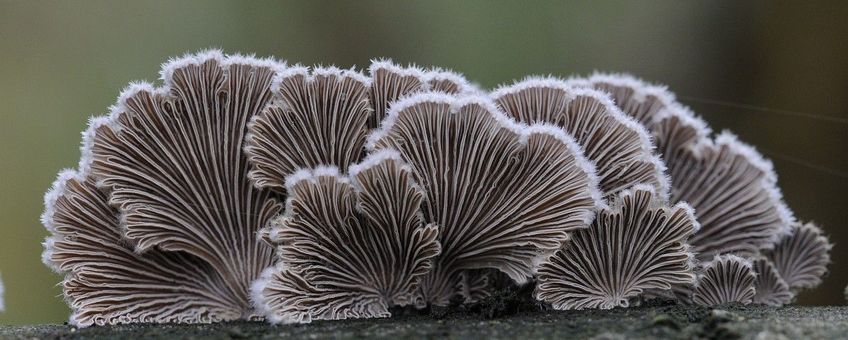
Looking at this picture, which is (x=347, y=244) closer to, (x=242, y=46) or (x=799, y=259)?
(x=799, y=259)

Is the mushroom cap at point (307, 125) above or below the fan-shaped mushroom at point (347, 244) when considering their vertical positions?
above

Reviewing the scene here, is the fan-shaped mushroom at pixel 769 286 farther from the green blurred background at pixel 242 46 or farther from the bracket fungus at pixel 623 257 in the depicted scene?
the green blurred background at pixel 242 46

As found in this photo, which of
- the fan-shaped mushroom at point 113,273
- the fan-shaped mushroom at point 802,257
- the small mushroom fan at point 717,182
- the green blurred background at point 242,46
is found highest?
the green blurred background at point 242,46

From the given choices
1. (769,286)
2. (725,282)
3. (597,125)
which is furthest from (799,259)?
(597,125)

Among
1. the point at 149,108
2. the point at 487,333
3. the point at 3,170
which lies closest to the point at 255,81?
the point at 149,108

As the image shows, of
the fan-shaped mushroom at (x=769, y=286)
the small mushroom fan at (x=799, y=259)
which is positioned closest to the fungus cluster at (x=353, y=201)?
the fan-shaped mushroom at (x=769, y=286)

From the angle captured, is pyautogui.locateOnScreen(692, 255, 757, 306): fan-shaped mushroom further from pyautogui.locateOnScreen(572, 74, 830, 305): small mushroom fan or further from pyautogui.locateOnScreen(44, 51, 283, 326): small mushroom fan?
pyautogui.locateOnScreen(44, 51, 283, 326): small mushroom fan
